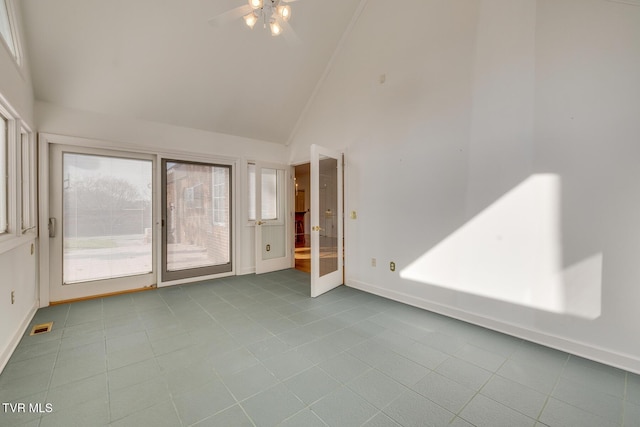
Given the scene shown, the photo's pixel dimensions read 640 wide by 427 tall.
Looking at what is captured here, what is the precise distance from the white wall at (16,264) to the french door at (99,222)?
349mm

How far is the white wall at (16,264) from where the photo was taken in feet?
7.10

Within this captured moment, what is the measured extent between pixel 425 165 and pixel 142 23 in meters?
3.54

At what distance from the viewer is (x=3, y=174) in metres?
2.48

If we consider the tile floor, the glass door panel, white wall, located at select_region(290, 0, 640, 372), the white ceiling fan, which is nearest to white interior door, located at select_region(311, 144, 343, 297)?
the glass door panel

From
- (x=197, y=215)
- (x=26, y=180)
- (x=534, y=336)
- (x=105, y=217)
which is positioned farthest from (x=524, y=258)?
(x=26, y=180)

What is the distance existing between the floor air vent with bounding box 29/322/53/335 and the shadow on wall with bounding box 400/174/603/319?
4.21 m

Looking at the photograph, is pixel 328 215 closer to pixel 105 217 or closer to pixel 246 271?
pixel 246 271

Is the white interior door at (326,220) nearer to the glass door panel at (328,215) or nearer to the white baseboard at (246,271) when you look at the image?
the glass door panel at (328,215)

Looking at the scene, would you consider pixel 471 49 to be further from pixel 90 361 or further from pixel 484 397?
pixel 90 361

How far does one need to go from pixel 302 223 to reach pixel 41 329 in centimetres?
690

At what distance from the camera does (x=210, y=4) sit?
10.1ft

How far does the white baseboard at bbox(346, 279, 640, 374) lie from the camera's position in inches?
82.9

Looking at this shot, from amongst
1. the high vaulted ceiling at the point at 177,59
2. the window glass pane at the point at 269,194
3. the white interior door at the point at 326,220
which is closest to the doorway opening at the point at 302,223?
the window glass pane at the point at 269,194

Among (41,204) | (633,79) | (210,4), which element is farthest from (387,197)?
(41,204)
